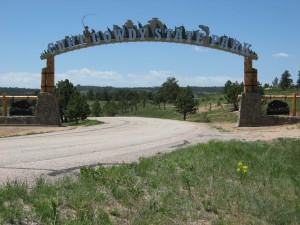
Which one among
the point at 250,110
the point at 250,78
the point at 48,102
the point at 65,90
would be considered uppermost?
the point at 250,78

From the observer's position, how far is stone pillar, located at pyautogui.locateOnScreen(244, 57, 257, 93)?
2612cm

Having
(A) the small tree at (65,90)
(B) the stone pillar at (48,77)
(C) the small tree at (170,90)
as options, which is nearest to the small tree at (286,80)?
(C) the small tree at (170,90)

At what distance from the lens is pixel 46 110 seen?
2581 cm

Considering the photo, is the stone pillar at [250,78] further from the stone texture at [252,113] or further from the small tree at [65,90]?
the small tree at [65,90]

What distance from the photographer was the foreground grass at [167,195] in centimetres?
581

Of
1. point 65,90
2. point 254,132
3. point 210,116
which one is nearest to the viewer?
point 254,132

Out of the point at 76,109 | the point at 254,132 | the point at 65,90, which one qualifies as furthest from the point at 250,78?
the point at 65,90

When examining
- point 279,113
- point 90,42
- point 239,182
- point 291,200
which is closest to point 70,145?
point 239,182

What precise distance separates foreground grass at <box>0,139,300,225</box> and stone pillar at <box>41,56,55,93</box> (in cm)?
1622

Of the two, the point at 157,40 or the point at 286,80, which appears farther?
the point at 286,80

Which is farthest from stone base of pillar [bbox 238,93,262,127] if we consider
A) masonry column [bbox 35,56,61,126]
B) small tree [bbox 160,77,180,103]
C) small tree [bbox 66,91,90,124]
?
small tree [bbox 160,77,180,103]

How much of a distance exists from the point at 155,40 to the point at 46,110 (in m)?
7.54

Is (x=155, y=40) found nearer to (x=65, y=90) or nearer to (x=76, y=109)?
(x=76, y=109)

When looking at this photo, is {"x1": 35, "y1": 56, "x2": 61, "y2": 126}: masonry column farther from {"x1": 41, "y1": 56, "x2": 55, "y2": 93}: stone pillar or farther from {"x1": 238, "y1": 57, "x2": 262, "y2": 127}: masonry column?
{"x1": 238, "y1": 57, "x2": 262, "y2": 127}: masonry column
